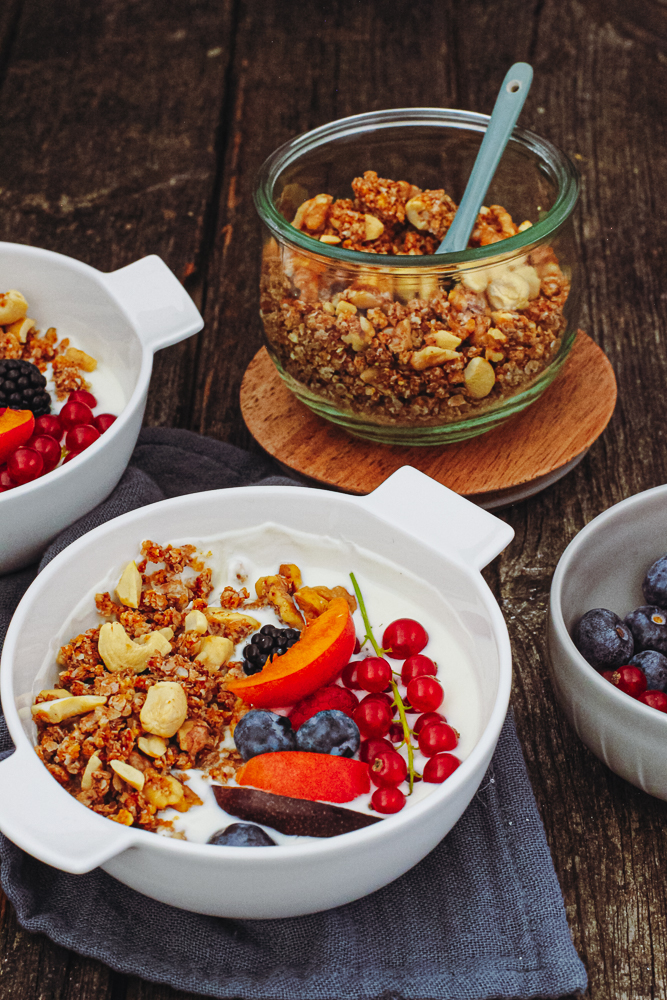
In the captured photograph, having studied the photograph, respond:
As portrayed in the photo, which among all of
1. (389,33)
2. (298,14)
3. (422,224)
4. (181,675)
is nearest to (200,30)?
(298,14)

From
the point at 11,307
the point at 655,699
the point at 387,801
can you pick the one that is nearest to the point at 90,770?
the point at 387,801

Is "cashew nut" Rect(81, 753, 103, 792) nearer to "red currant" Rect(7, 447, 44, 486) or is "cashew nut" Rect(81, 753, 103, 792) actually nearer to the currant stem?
the currant stem

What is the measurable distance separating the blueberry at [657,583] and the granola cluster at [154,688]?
305mm

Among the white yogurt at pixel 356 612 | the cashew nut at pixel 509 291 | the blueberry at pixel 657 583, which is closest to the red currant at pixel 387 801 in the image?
the white yogurt at pixel 356 612

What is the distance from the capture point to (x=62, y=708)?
32.2 inches

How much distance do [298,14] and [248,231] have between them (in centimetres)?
78

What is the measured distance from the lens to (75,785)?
0.79 m

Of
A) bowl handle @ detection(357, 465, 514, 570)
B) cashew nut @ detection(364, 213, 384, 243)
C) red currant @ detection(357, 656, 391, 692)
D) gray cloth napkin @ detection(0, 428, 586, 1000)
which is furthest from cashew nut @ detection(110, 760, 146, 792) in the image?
cashew nut @ detection(364, 213, 384, 243)

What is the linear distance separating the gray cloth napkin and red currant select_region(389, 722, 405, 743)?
0.31 ft

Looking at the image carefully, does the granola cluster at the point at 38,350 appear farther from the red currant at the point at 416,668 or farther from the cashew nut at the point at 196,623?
the red currant at the point at 416,668

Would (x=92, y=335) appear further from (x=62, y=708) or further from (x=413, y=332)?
(x=62, y=708)

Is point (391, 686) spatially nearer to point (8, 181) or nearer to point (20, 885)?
point (20, 885)

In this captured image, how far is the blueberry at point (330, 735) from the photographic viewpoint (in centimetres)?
79

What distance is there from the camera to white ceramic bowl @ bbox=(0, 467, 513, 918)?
2.18 ft
